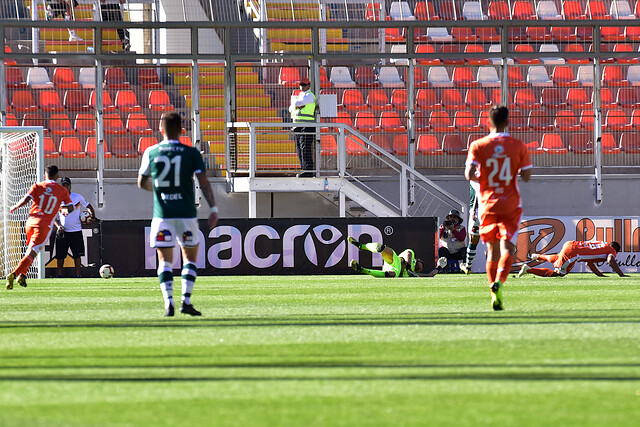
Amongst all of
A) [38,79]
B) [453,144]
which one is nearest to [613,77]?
[453,144]

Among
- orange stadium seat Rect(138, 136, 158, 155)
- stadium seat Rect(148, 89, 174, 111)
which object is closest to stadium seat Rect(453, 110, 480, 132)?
stadium seat Rect(148, 89, 174, 111)

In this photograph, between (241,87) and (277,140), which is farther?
(241,87)

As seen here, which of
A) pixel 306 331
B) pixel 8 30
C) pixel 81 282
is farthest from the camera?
pixel 8 30

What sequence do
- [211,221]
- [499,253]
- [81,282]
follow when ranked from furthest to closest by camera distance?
[81,282] < [499,253] < [211,221]

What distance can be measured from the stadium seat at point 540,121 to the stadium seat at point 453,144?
1.49m

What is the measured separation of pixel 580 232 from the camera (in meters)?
21.3

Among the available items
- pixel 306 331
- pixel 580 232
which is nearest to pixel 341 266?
pixel 580 232

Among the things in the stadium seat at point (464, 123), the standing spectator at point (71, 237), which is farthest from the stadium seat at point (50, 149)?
the stadium seat at point (464, 123)

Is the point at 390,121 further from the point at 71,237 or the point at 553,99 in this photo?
the point at 71,237

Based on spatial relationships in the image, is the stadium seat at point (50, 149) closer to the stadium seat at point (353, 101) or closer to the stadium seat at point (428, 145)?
the stadium seat at point (353, 101)

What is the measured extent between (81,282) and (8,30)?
13717 mm

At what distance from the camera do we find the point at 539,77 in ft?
75.1

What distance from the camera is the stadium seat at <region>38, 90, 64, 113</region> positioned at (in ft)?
73.0

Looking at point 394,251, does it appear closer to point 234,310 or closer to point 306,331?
point 234,310
